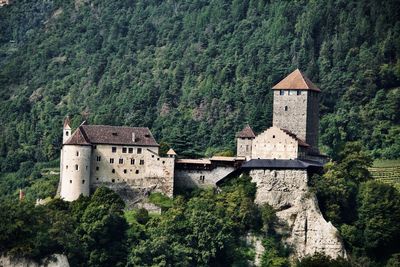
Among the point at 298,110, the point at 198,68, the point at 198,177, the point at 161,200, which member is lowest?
the point at 161,200

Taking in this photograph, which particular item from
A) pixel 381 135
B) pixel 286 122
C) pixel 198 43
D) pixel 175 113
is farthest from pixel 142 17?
pixel 286 122

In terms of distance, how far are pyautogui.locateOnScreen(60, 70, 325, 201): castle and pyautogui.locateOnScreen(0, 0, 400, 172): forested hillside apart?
16.9 meters

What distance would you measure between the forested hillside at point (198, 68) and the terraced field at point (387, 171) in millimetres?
2208

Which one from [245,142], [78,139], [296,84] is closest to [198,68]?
[296,84]

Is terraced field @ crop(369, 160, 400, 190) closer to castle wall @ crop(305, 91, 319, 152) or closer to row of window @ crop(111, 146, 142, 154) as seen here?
castle wall @ crop(305, 91, 319, 152)

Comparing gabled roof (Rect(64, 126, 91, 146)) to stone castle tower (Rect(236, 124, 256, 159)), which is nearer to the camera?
gabled roof (Rect(64, 126, 91, 146))

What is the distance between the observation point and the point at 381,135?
496 feet

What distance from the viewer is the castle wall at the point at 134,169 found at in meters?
117

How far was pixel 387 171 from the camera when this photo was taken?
140m

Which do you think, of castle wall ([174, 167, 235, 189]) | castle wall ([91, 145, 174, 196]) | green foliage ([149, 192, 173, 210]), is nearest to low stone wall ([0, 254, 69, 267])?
castle wall ([91, 145, 174, 196])

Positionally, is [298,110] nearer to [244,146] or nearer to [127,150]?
[244,146]

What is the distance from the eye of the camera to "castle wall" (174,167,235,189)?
118 m

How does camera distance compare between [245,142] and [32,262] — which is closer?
[32,262]

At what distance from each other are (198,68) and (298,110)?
164 ft
